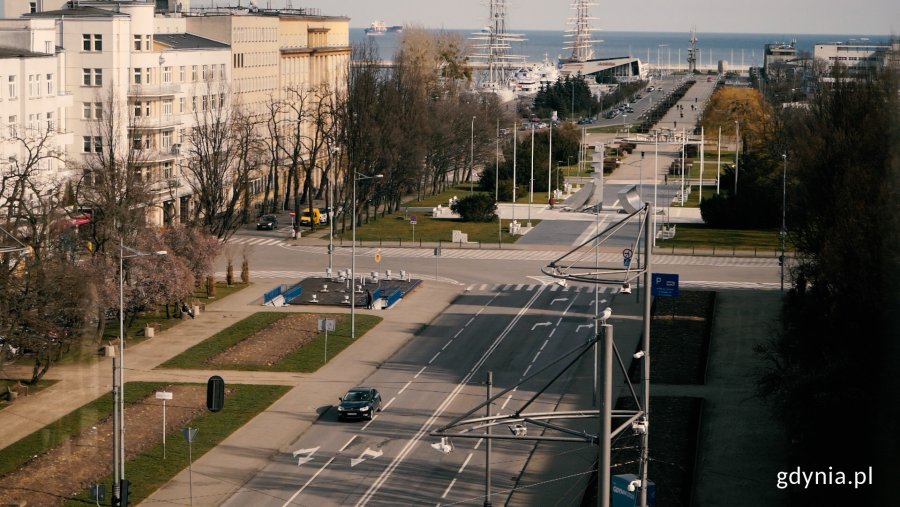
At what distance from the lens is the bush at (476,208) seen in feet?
218

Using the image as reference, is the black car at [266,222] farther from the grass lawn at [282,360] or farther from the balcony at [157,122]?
the grass lawn at [282,360]

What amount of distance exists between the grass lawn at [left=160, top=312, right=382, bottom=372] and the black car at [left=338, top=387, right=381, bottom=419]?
4798 millimetres

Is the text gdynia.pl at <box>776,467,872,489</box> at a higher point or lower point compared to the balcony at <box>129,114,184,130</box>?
lower

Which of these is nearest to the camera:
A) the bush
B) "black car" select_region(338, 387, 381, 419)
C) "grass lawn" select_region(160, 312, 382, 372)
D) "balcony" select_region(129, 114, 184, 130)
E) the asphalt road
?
the asphalt road

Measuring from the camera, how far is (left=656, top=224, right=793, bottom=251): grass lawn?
A: 58750 millimetres

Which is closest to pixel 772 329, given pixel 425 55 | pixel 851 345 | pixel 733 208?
pixel 851 345

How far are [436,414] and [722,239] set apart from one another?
1288 inches

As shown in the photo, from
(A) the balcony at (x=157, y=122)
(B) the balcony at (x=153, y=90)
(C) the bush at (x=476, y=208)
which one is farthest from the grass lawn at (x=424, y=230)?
(B) the balcony at (x=153, y=90)

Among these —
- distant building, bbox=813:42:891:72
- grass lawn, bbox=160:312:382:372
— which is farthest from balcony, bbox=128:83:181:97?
distant building, bbox=813:42:891:72

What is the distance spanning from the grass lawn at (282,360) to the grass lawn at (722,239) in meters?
20.8

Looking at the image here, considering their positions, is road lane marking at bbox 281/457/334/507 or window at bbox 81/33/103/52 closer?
road lane marking at bbox 281/457/334/507

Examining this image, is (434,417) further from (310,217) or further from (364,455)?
(310,217)

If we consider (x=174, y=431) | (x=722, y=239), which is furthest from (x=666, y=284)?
Answer: (x=722, y=239)

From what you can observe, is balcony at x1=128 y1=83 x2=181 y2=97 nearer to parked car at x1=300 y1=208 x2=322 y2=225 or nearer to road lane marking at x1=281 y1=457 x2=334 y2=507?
parked car at x1=300 y1=208 x2=322 y2=225
